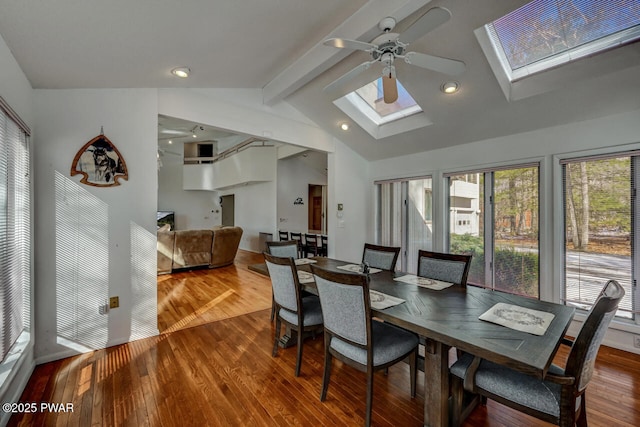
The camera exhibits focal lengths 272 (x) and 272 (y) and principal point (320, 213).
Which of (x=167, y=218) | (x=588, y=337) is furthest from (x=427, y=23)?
(x=167, y=218)

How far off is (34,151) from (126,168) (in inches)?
25.8

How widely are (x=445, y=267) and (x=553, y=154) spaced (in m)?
1.97

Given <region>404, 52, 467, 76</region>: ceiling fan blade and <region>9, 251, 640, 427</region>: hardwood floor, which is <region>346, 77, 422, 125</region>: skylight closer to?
<region>404, 52, 467, 76</region>: ceiling fan blade

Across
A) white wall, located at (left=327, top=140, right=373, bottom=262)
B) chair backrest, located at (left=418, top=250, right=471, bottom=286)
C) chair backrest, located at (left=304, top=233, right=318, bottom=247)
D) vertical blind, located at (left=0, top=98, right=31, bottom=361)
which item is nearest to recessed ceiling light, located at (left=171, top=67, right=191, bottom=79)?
→ vertical blind, located at (left=0, top=98, right=31, bottom=361)

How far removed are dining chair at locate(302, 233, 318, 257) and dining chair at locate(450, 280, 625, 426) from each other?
4734mm

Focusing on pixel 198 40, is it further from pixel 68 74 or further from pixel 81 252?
pixel 81 252

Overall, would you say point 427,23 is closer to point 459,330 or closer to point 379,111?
point 459,330

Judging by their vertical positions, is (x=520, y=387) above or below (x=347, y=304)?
below

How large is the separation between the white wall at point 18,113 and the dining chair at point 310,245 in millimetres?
4551

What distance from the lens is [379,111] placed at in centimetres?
430

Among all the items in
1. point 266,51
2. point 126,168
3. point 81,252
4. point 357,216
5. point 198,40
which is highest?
point 266,51

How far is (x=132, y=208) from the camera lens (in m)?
2.77

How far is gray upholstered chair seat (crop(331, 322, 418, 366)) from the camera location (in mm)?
1721

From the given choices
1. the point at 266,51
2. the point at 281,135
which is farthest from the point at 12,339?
the point at 281,135
